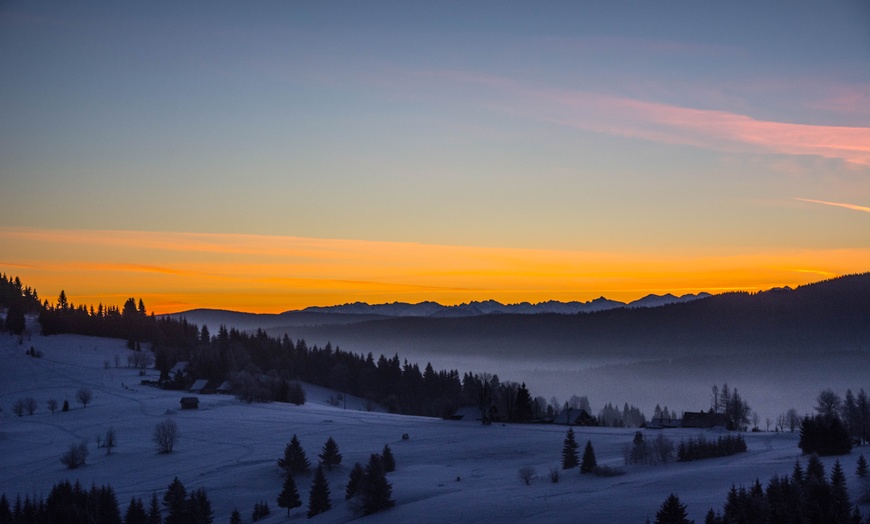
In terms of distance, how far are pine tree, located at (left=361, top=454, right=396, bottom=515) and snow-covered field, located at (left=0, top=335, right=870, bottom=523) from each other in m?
1.36

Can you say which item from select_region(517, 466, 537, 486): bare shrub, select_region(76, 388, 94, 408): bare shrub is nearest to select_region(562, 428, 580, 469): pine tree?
select_region(517, 466, 537, 486): bare shrub

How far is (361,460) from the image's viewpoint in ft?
243

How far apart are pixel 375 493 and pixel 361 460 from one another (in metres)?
20.1

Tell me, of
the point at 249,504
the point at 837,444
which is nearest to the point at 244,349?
the point at 249,504

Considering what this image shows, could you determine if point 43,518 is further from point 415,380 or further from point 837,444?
point 415,380

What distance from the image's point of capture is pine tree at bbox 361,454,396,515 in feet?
177

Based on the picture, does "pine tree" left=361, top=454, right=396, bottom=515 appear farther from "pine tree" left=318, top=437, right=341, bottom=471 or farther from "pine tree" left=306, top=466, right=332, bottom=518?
"pine tree" left=318, top=437, right=341, bottom=471

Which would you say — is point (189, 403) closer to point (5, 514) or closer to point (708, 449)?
point (5, 514)

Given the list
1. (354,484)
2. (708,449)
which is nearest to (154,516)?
(354,484)

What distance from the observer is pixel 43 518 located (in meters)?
57.0

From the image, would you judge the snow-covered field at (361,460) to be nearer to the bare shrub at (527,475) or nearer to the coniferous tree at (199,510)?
the bare shrub at (527,475)

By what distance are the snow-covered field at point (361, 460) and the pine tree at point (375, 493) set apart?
136cm

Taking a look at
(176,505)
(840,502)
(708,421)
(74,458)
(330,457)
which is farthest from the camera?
(708,421)

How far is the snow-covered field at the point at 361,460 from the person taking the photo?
48875 mm
